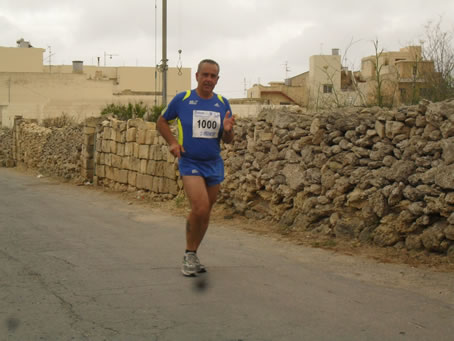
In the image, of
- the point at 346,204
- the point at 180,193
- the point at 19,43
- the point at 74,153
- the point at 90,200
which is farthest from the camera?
the point at 19,43

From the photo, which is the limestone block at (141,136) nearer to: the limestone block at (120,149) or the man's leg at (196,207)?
the limestone block at (120,149)

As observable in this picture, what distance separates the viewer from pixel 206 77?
18.3 feet

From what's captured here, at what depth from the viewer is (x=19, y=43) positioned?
52.8m

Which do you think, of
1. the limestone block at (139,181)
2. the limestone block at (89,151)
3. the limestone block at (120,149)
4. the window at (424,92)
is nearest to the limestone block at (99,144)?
the limestone block at (89,151)

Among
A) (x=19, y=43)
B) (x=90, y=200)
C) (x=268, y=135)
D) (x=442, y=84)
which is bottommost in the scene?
(x=90, y=200)

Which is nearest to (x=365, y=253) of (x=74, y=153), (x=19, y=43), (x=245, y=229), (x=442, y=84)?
(x=245, y=229)

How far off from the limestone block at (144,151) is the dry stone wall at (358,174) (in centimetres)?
360

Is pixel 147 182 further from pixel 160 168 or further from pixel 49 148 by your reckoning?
pixel 49 148

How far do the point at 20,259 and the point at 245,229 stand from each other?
345 cm

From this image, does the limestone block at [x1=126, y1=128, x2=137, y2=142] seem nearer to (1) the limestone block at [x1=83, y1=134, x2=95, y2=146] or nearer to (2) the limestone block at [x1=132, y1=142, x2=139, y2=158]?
(2) the limestone block at [x1=132, y1=142, x2=139, y2=158]

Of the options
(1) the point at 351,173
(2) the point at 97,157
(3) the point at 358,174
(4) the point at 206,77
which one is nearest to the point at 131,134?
(2) the point at 97,157

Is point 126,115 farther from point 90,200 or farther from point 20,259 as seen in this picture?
point 20,259

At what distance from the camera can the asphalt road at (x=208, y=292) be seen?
4066 millimetres

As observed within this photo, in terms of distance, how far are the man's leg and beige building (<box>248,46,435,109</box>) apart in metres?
3.82
